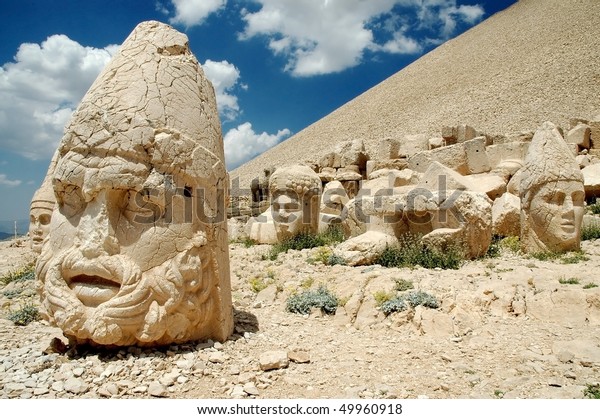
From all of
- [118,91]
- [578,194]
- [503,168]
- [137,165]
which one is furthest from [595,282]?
[503,168]

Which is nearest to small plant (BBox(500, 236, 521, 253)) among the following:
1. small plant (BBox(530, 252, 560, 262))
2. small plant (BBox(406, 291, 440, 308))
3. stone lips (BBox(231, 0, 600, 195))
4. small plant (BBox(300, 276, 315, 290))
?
small plant (BBox(530, 252, 560, 262))

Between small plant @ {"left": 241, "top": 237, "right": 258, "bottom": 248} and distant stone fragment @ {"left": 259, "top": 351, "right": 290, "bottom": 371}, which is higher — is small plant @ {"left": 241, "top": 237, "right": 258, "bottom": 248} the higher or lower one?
the higher one

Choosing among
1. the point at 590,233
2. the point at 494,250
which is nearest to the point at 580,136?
the point at 590,233

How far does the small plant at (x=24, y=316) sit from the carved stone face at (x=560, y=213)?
6698mm

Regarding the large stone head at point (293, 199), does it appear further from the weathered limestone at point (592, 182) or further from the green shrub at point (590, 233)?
the weathered limestone at point (592, 182)

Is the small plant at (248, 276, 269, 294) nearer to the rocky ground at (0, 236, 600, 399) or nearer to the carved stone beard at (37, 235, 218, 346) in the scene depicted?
the rocky ground at (0, 236, 600, 399)

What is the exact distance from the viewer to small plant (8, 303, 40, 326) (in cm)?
473

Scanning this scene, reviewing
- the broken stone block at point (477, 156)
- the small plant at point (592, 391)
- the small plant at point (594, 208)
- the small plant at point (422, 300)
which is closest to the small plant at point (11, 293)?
the small plant at point (422, 300)

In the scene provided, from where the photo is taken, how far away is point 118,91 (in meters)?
3.51

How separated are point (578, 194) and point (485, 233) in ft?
5.08

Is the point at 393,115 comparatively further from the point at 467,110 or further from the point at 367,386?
the point at 367,386

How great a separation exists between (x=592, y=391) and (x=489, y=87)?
3530 centimetres

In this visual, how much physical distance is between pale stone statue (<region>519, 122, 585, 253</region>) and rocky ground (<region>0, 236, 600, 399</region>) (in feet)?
3.76

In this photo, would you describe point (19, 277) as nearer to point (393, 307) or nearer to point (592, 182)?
point (393, 307)
